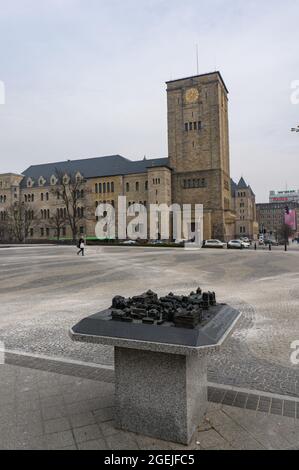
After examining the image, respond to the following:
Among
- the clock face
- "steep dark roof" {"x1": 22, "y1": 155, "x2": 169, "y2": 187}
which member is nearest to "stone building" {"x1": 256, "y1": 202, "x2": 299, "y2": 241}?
"steep dark roof" {"x1": 22, "y1": 155, "x2": 169, "y2": 187}

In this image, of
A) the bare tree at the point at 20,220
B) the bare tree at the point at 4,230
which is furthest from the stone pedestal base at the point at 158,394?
the bare tree at the point at 4,230

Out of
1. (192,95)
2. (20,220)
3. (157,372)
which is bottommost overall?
(157,372)

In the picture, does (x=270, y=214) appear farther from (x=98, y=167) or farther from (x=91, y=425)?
(x=91, y=425)

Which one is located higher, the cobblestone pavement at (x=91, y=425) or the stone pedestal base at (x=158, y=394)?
the stone pedestal base at (x=158, y=394)

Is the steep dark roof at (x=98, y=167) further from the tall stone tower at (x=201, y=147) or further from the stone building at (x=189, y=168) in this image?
the tall stone tower at (x=201, y=147)

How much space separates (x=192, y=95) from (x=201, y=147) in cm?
1122

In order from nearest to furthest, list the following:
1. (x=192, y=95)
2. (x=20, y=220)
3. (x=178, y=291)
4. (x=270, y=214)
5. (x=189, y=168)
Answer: (x=178, y=291) < (x=192, y=95) < (x=189, y=168) < (x=20, y=220) < (x=270, y=214)

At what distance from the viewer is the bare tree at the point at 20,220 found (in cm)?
7978

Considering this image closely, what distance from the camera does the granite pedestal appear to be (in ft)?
10.2

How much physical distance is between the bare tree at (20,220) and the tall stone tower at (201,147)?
124 ft

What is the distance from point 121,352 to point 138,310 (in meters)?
0.47

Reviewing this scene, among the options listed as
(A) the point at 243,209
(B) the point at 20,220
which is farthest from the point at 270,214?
(B) the point at 20,220

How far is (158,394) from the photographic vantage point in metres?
3.31

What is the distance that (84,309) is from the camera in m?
9.26
